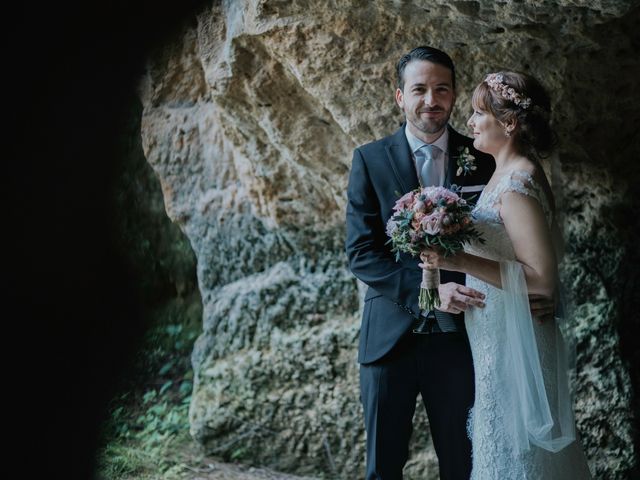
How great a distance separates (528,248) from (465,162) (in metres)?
0.55

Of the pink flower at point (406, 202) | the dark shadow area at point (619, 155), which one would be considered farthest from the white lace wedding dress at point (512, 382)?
the dark shadow area at point (619, 155)

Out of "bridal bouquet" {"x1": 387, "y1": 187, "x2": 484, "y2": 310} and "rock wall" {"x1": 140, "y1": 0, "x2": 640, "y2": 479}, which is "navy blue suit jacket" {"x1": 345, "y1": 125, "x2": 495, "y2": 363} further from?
"rock wall" {"x1": 140, "y1": 0, "x2": 640, "y2": 479}

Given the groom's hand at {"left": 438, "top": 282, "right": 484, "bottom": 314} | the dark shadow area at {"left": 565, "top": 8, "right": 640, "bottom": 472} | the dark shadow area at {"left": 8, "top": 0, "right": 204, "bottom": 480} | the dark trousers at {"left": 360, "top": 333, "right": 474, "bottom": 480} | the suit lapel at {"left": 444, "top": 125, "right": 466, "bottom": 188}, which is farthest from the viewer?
the dark shadow area at {"left": 565, "top": 8, "right": 640, "bottom": 472}

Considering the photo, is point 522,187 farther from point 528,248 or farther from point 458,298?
point 458,298

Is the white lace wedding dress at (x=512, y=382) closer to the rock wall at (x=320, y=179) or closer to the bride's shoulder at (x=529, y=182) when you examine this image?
the bride's shoulder at (x=529, y=182)

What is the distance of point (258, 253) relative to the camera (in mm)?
5988

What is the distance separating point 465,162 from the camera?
3703 mm

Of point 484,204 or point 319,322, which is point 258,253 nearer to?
point 319,322

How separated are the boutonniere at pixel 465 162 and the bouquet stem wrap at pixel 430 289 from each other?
48 cm

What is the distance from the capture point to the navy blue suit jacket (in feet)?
12.2

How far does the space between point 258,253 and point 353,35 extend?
6.23ft

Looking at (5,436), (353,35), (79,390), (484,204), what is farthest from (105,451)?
(484,204)

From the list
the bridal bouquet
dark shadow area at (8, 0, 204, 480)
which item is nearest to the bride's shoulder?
the bridal bouquet

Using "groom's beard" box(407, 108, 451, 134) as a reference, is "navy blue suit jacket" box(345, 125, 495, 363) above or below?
below
